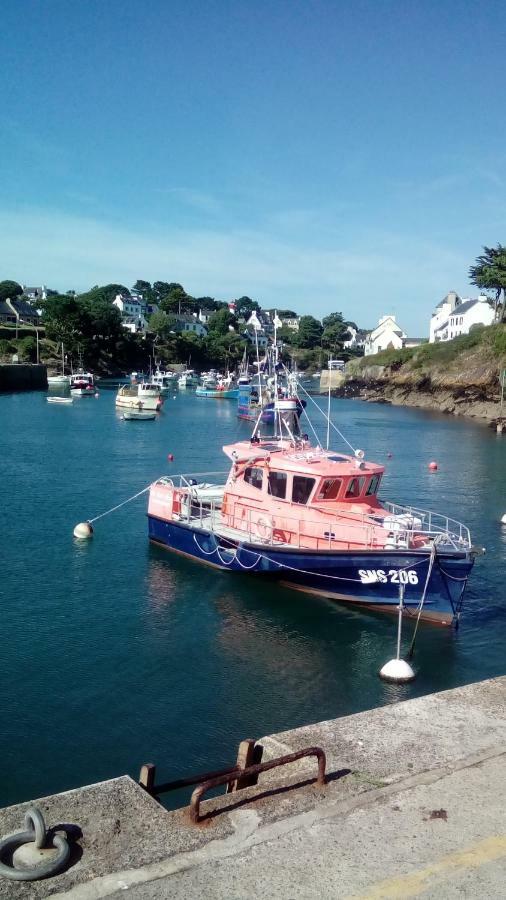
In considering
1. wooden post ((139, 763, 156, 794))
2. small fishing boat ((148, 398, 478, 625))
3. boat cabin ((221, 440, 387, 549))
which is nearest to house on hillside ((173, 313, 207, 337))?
small fishing boat ((148, 398, 478, 625))

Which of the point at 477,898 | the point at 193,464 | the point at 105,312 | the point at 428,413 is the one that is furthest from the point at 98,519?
the point at 105,312

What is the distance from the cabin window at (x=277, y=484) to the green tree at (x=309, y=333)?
550 ft

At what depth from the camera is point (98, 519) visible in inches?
1187

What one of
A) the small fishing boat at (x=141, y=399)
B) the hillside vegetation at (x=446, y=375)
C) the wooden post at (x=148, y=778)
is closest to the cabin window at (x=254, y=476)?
the wooden post at (x=148, y=778)

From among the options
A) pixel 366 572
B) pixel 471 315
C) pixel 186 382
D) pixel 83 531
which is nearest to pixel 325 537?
pixel 366 572

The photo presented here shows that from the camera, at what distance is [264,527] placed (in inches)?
870

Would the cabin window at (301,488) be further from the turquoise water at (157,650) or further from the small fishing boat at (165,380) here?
the small fishing boat at (165,380)

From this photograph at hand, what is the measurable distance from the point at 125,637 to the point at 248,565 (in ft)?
15.4

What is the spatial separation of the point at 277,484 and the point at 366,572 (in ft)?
12.7

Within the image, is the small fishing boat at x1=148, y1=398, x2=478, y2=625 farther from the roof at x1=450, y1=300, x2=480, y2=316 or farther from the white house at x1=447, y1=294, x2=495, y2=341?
the roof at x1=450, y1=300, x2=480, y2=316

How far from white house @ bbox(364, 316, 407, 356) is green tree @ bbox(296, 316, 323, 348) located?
29699 millimetres

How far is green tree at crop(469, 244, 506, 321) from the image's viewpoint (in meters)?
97.6

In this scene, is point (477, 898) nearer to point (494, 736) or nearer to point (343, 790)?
point (343, 790)

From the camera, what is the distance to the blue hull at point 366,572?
1875cm
